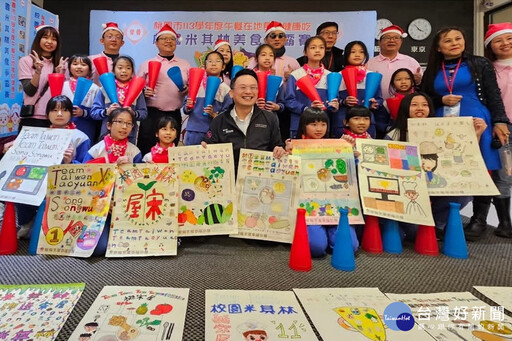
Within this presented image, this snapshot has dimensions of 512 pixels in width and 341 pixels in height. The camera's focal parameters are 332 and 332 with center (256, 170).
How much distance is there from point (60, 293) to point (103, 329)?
16.2 inches

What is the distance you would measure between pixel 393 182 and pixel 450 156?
46 cm

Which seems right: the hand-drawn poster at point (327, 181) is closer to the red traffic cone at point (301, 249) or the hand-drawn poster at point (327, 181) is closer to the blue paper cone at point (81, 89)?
the red traffic cone at point (301, 249)

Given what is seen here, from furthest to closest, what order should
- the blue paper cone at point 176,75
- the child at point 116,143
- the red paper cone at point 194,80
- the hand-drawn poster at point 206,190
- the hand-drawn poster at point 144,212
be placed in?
the blue paper cone at point 176,75
the red paper cone at point 194,80
the child at point 116,143
the hand-drawn poster at point 206,190
the hand-drawn poster at point 144,212

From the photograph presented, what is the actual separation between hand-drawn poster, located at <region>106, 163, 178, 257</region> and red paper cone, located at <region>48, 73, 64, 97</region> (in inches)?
45.0

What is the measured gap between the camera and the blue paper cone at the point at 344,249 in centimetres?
179

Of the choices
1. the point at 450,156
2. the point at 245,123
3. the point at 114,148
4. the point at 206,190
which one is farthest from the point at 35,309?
the point at 450,156

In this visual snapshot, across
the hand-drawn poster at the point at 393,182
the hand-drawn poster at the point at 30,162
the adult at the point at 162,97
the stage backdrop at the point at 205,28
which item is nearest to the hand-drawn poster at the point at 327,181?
the hand-drawn poster at the point at 393,182

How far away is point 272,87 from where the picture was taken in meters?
2.68

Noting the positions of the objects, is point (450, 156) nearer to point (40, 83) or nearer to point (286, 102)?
point (286, 102)

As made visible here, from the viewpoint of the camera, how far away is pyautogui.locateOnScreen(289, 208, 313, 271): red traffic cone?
5.83 feet

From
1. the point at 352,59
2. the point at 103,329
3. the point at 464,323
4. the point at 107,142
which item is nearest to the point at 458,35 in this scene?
the point at 352,59

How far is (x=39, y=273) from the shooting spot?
5.51 feet

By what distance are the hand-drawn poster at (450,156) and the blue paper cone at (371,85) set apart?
0.60 m

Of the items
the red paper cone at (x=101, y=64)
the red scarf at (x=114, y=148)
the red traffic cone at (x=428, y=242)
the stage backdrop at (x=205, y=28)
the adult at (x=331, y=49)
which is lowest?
the red traffic cone at (x=428, y=242)
